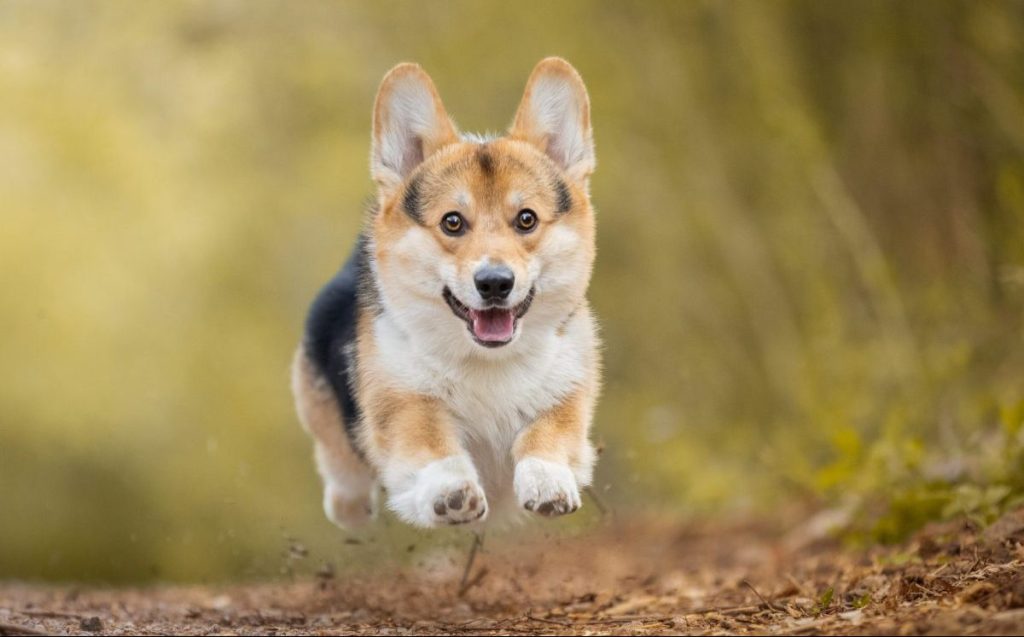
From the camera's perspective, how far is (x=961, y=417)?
26.1ft

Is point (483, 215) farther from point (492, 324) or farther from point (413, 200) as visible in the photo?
point (492, 324)

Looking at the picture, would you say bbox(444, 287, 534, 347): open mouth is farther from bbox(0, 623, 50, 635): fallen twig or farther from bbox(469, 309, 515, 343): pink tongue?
bbox(0, 623, 50, 635): fallen twig

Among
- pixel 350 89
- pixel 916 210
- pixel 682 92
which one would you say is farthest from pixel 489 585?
pixel 350 89

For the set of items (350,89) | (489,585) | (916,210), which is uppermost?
(350,89)

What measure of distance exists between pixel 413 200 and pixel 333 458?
5.27ft

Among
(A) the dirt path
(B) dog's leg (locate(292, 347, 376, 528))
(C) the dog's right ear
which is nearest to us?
(A) the dirt path

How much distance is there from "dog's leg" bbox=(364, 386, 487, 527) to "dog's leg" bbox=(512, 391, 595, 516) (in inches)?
6.9

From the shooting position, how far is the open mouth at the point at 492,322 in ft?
15.1

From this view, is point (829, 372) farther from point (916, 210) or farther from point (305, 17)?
point (305, 17)

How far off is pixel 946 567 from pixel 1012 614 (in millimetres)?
1515

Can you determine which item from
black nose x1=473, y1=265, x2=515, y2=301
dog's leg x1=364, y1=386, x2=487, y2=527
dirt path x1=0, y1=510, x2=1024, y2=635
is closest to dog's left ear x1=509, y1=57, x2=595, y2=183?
black nose x1=473, y1=265, x2=515, y2=301

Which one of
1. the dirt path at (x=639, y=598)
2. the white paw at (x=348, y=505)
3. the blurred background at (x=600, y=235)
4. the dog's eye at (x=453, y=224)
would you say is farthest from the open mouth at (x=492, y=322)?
the blurred background at (x=600, y=235)

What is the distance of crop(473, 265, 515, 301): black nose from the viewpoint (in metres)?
4.49

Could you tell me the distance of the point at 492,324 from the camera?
4.64m
